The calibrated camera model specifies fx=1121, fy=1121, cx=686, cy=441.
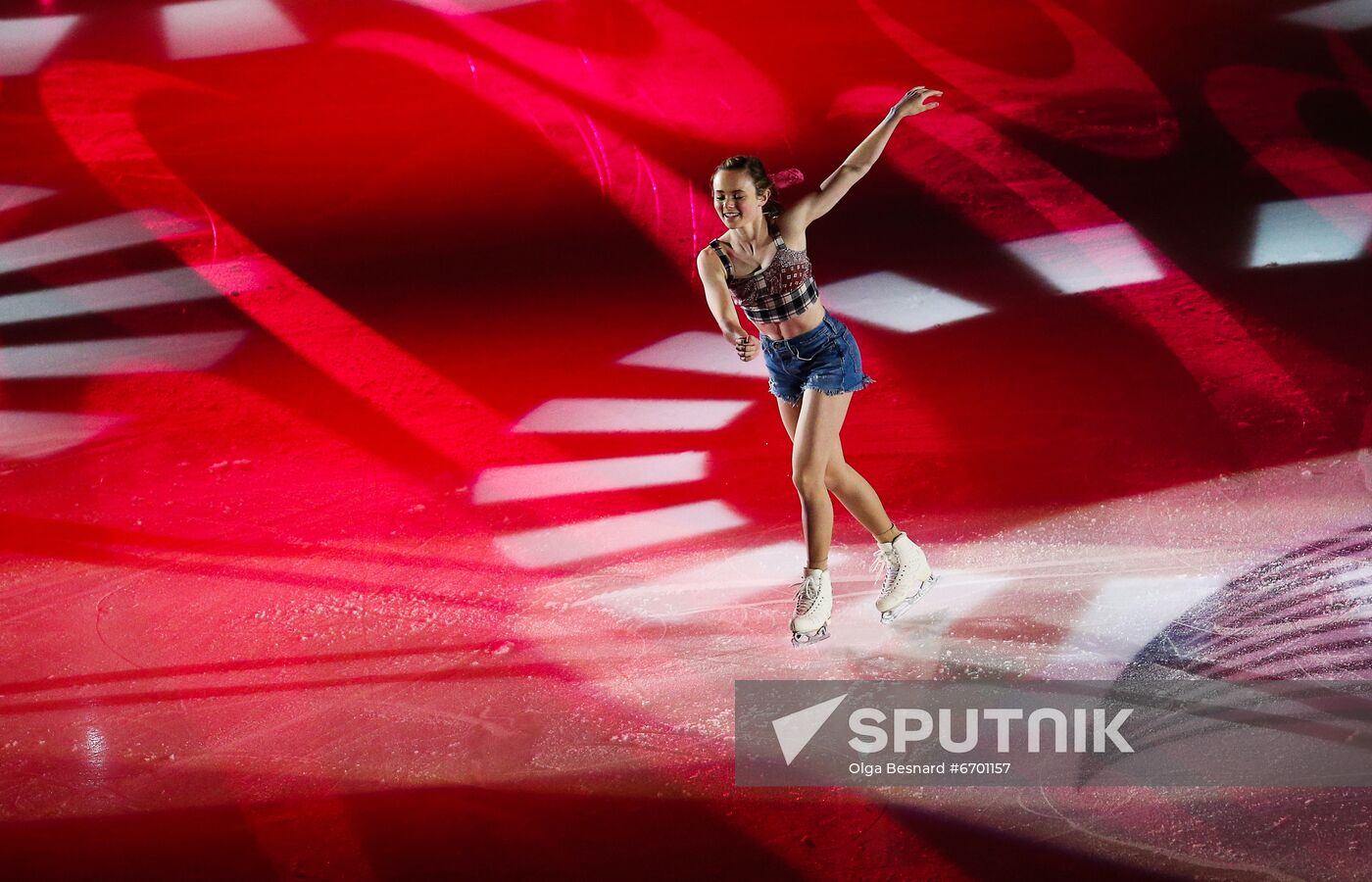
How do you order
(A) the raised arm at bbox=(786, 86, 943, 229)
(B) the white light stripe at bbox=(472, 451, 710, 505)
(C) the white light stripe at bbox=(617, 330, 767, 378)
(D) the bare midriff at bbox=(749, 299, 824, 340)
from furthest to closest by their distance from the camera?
(C) the white light stripe at bbox=(617, 330, 767, 378)
(B) the white light stripe at bbox=(472, 451, 710, 505)
(D) the bare midriff at bbox=(749, 299, 824, 340)
(A) the raised arm at bbox=(786, 86, 943, 229)

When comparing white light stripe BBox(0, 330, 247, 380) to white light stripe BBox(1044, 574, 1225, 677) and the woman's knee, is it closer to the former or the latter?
the woman's knee

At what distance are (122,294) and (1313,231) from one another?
6.31m

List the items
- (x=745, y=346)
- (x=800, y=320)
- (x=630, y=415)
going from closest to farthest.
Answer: (x=745, y=346), (x=800, y=320), (x=630, y=415)

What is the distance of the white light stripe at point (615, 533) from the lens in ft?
15.2

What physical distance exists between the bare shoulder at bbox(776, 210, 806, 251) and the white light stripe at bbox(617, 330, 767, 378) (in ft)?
7.82

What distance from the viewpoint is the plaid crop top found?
3205 mm

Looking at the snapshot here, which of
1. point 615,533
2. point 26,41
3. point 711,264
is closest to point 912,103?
point 711,264

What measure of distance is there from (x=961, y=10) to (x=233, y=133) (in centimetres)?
383

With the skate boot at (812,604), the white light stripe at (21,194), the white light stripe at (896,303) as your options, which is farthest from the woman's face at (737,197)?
the white light stripe at (21,194)

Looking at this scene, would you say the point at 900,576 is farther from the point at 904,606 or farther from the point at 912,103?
the point at 912,103

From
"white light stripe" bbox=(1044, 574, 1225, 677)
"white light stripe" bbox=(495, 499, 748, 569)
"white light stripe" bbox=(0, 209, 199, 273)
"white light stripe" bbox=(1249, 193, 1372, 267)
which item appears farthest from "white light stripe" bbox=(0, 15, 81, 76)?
"white light stripe" bbox=(1249, 193, 1372, 267)

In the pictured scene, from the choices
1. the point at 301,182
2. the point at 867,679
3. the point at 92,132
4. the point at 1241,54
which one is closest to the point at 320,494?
the point at 301,182

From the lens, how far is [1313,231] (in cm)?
572

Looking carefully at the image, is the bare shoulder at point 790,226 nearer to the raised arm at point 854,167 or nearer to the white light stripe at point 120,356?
the raised arm at point 854,167
